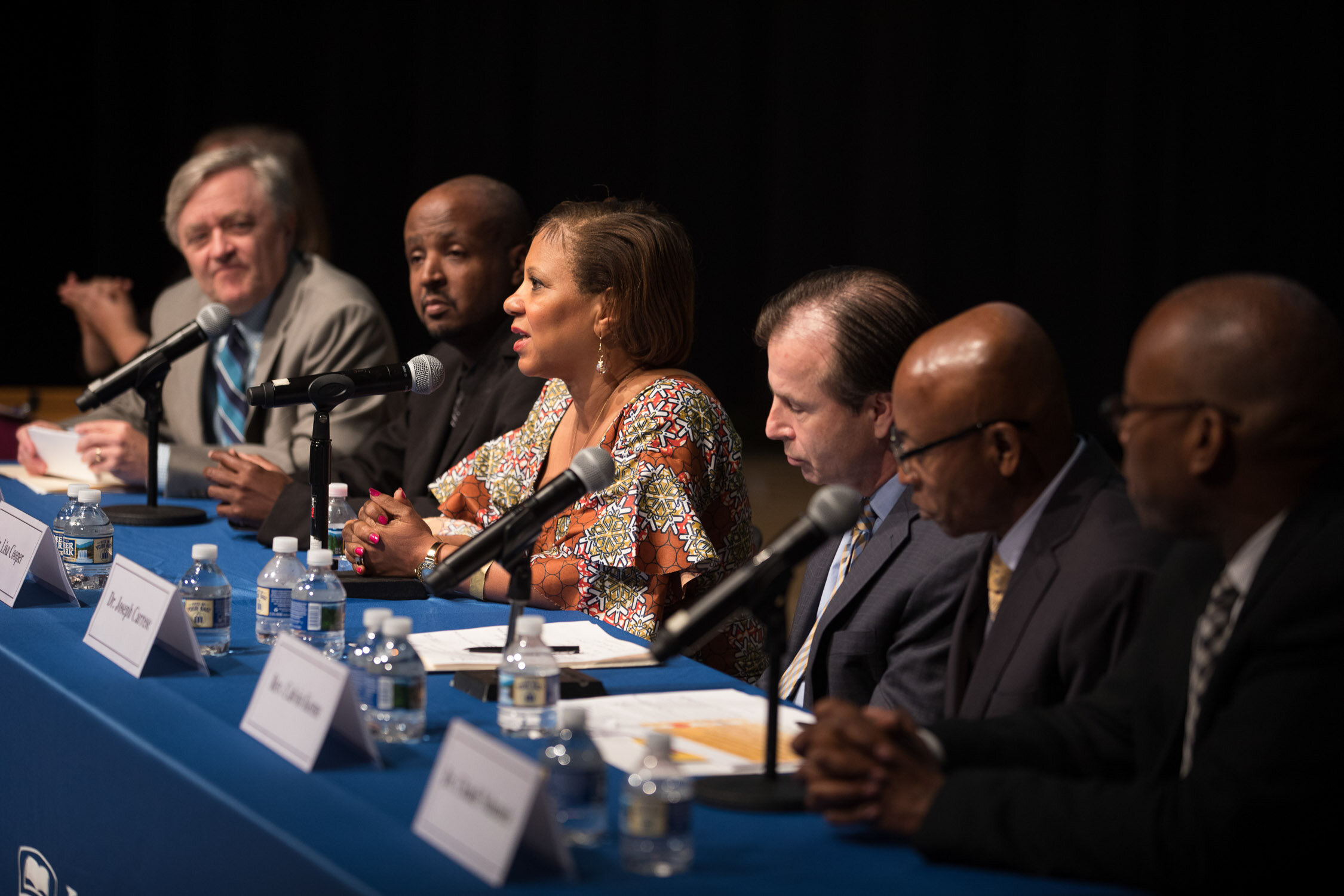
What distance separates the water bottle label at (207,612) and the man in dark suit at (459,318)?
4.29ft

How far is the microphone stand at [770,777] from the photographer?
1334 mm

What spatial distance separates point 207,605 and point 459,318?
1604 millimetres

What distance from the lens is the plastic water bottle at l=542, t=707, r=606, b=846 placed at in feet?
4.00

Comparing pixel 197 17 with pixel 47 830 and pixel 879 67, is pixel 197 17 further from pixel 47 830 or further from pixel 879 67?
pixel 47 830

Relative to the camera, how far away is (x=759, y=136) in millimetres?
6133

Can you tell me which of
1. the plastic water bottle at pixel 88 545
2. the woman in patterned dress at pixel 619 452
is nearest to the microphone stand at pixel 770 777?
the woman in patterned dress at pixel 619 452

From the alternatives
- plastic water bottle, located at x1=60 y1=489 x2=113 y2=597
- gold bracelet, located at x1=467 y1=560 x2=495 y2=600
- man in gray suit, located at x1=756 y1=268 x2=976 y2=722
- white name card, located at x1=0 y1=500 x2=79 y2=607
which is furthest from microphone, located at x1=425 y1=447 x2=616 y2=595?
plastic water bottle, located at x1=60 y1=489 x2=113 y2=597

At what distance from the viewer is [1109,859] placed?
45.4 inches

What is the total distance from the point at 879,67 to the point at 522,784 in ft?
16.3

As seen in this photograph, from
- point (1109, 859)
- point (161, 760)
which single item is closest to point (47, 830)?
point (161, 760)

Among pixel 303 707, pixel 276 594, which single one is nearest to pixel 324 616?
pixel 276 594

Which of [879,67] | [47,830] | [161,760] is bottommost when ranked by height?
[47,830]

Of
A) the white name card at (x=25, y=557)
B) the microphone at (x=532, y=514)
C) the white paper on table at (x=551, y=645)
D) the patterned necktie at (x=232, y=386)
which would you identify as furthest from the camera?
the patterned necktie at (x=232, y=386)

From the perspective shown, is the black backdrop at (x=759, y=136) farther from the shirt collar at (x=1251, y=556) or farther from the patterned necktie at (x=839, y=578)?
the shirt collar at (x=1251, y=556)
